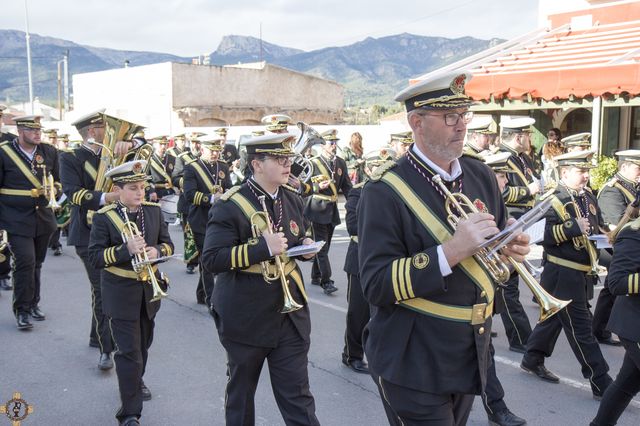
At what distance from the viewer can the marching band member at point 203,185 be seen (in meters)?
8.45

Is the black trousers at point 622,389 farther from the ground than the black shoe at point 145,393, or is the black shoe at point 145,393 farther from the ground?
the black trousers at point 622,389

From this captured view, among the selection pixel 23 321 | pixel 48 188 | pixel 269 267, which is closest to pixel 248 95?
pixel 48 188

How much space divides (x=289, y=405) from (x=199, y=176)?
211 inches

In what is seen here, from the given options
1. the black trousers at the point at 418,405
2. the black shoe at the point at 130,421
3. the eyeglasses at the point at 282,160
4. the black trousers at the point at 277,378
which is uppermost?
the eyeglasses at the point at 282,160

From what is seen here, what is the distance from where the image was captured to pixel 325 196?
9.27m

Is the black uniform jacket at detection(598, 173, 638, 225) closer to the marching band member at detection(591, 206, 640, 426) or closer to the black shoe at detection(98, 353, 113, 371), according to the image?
the marching band member at detection(591, 206, 640, 426)

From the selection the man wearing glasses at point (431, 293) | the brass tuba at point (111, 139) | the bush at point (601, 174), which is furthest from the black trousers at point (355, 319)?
the bush at point (601, 174)

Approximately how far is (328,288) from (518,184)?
280 cm

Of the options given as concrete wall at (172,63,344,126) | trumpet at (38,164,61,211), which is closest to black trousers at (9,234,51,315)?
trumpet at (38,164,61,211)

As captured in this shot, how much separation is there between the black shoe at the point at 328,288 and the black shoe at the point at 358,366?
2723mm

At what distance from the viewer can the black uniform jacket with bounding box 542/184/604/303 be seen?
5.47m

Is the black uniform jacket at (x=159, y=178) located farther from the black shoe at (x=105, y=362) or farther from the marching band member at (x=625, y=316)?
the marching band member at (x=625, y=316)

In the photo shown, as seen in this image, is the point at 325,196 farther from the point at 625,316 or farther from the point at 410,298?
the point at 410,298

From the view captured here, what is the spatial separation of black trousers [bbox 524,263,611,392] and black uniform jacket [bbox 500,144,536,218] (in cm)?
156
